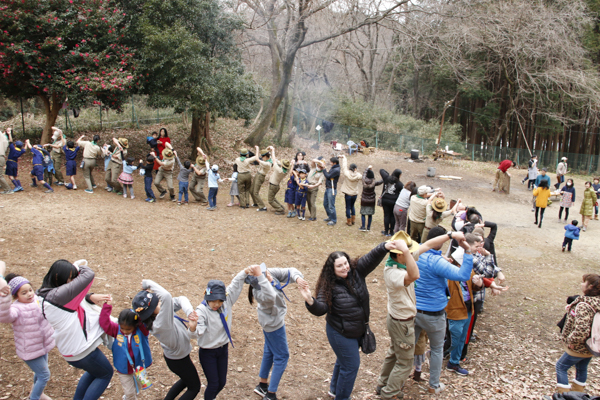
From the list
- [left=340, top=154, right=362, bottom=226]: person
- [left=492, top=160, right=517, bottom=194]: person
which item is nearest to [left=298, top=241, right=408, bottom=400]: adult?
[left=340, top=154, right=362, bottom=226]: person

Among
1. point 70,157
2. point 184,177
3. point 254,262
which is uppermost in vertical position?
point 70,157

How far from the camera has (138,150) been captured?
16406 millimetres

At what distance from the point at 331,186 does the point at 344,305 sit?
682 cm

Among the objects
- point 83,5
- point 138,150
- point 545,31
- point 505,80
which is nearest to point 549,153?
point 505,80

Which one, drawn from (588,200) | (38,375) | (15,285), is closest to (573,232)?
(588,200)

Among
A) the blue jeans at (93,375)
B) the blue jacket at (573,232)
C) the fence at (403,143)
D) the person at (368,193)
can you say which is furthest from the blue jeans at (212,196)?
the fence at (403,143)

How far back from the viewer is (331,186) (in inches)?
410

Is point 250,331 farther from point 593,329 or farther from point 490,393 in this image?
point 593,329

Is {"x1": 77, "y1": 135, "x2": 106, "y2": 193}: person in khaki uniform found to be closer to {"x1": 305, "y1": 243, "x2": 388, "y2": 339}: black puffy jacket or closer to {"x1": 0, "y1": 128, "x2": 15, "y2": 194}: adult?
{"x1": 0, "y1": 128, "x2": 15, "y2": 194}: adult

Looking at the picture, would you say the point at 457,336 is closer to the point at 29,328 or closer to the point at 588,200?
the point at 29,328

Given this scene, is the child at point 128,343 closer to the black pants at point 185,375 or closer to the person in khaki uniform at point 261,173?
the black pants at point 185,375

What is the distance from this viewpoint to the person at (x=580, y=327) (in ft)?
13.8

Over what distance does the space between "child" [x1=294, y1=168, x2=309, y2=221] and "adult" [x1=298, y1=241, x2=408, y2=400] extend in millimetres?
6829

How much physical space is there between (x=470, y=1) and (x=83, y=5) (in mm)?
15730
